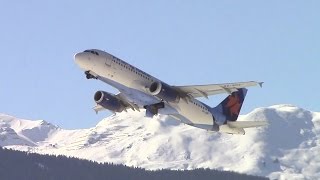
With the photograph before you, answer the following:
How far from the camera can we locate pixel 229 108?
139750mm

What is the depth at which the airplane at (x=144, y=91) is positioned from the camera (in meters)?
109

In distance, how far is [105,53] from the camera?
10944cm

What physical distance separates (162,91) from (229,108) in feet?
103

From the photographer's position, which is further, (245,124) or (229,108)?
(229,108)

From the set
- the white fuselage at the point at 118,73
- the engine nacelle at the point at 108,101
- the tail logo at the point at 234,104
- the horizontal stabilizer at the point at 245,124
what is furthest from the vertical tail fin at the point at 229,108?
the engine nacelle at the point at 108,101

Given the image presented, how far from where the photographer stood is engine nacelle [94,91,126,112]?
116875 mm

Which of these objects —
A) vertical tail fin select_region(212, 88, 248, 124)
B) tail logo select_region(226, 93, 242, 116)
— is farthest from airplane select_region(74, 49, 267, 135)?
tail logo select_region(226, 93, 242, 116)

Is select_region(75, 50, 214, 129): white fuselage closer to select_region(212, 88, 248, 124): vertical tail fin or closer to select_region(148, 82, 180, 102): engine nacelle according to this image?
select_region(148, 82, 180, 102): engine nacelle

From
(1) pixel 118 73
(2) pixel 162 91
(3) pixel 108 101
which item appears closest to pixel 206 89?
(2) pixel 162 91

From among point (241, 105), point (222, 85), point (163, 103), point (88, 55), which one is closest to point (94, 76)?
point (88, 55)

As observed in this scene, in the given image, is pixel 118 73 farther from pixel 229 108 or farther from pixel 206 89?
pixel 229 108

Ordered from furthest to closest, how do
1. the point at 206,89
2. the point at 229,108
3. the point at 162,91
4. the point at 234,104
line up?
the point at 234,104, the point at 229,108, the point at 206,89, the point at 162,91

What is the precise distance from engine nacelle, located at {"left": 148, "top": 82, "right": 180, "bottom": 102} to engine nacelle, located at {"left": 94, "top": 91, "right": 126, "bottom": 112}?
9.21 metres

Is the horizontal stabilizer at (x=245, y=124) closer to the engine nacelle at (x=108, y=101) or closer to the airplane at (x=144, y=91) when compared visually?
the airplane at (x=144, y=91)
